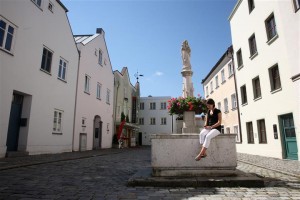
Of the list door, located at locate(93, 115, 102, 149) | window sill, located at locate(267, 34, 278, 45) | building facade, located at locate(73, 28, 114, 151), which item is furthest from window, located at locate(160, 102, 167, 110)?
window sill, located at locate(267, 34, 278, 45)

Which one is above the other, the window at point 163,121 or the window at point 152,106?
the window at point 152,106

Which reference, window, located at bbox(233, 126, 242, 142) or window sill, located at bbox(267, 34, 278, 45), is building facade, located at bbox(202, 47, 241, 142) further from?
window sill, located at bbox(267, 34, 278, 45)

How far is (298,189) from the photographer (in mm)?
4734

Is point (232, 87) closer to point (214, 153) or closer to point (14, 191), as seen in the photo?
point (214, 153)

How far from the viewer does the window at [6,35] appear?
10505mm

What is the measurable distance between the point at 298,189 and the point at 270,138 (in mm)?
10405

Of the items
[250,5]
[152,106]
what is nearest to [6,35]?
[250,5]

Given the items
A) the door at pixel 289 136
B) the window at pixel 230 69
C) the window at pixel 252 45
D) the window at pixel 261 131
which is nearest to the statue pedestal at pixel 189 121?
the door at pixel 289 136

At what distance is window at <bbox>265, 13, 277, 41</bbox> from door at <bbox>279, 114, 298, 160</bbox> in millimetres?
5150

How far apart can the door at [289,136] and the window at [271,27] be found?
16.9 feet

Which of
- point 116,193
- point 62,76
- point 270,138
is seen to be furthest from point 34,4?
point 270,138

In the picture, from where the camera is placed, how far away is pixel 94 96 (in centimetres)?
2180

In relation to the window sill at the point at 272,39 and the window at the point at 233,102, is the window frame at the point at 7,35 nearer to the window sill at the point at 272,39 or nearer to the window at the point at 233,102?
the window sill at the point at 272,39

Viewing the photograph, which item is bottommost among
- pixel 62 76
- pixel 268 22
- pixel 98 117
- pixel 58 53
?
pixel 98 117
